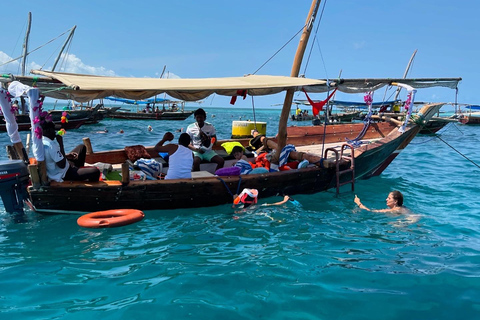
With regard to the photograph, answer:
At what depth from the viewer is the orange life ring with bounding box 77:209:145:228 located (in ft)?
17.9

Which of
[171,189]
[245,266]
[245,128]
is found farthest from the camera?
[245,128]

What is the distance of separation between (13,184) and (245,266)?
3.91m

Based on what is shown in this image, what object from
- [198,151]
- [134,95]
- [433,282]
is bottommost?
[433,282]

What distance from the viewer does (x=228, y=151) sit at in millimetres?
9281

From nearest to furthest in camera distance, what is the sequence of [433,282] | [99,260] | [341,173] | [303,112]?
[433,282] → [99,260] → [341,173] → [303,112]

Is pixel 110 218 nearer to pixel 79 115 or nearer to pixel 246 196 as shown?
pixel 246 196

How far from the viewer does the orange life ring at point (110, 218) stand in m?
5.47

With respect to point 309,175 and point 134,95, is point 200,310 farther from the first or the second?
point 309,175

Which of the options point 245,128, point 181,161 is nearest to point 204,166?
point 181,161

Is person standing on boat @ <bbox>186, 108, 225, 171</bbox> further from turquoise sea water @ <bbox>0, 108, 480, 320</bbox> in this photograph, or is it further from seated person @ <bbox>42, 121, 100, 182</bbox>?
seated person @ <bbox>42, 121, 100, 182</bbox>

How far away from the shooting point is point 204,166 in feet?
26.2

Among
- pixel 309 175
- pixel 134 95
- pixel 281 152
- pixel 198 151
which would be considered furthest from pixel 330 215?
pixel 134 95

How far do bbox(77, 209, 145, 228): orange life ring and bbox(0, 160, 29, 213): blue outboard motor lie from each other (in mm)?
1099

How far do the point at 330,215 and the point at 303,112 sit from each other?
53.6 m
